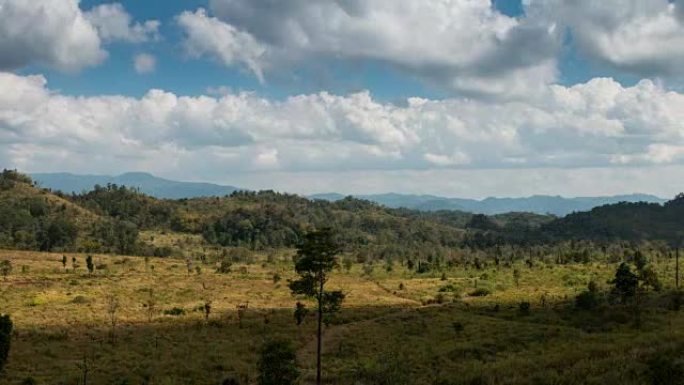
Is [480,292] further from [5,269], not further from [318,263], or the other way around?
[5,269]

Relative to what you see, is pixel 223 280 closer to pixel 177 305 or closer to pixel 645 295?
pixel 177 305

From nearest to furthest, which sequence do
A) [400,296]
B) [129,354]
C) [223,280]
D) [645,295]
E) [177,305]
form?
[129,354] → [645,295] → [177,305] → [400,296] → [223,280]

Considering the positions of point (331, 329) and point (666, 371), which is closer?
point (666, 371)

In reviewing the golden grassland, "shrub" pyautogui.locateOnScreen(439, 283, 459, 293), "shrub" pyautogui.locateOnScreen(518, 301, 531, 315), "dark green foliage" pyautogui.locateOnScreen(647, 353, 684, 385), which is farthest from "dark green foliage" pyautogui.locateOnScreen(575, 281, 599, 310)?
"dark green foliage" pyautogui.locateOnScreen(647, 353, 684, 385)

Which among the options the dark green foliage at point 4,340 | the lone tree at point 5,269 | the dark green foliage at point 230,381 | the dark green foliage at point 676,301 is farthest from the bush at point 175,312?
the dark green foliage at point 676,301

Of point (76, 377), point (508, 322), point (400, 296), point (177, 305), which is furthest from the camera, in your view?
point (400, 296)

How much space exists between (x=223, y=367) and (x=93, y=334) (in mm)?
22080

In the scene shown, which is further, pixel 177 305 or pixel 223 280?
pixel 223 280

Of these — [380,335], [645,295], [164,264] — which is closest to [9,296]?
[380,335]

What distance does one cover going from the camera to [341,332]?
6347 cm

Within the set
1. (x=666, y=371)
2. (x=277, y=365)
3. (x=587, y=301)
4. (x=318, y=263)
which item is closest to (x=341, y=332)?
(x=318, y=263)

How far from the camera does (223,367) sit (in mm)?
46062

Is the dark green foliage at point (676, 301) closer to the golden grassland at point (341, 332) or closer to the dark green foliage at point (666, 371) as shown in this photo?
the golden grassland at point (341, 332)

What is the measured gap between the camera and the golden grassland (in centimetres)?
3712
